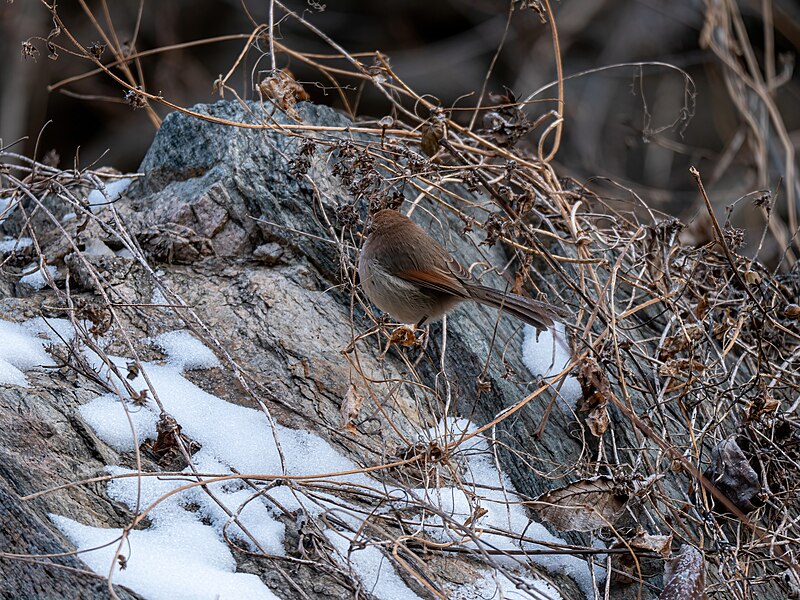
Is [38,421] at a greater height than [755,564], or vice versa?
[755,564]

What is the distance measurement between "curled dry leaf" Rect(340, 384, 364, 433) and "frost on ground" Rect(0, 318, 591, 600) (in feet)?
0.42

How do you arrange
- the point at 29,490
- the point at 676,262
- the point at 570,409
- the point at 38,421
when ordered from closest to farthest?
the point at 29,490 < the point at 38,421 < the point at 570,409 < the point at 676,262

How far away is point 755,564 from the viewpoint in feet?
11.0

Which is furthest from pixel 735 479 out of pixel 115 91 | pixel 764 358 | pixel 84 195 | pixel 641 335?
pixel 115 91

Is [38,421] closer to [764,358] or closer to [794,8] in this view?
[764,358]

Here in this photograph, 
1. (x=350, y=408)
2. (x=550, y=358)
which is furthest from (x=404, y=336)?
(x=550, y=358)

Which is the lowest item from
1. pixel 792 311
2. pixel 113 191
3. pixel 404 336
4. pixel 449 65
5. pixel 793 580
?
pixel 793 580

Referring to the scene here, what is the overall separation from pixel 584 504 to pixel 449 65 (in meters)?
9.08

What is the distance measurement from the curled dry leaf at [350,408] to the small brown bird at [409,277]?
0.54m

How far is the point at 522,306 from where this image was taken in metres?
3.53

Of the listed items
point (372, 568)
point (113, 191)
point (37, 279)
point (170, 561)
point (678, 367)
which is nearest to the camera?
point (170, 561)

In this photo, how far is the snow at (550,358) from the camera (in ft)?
12.3

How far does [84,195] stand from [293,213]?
3.45 feet

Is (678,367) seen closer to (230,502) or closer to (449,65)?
(230,502)
